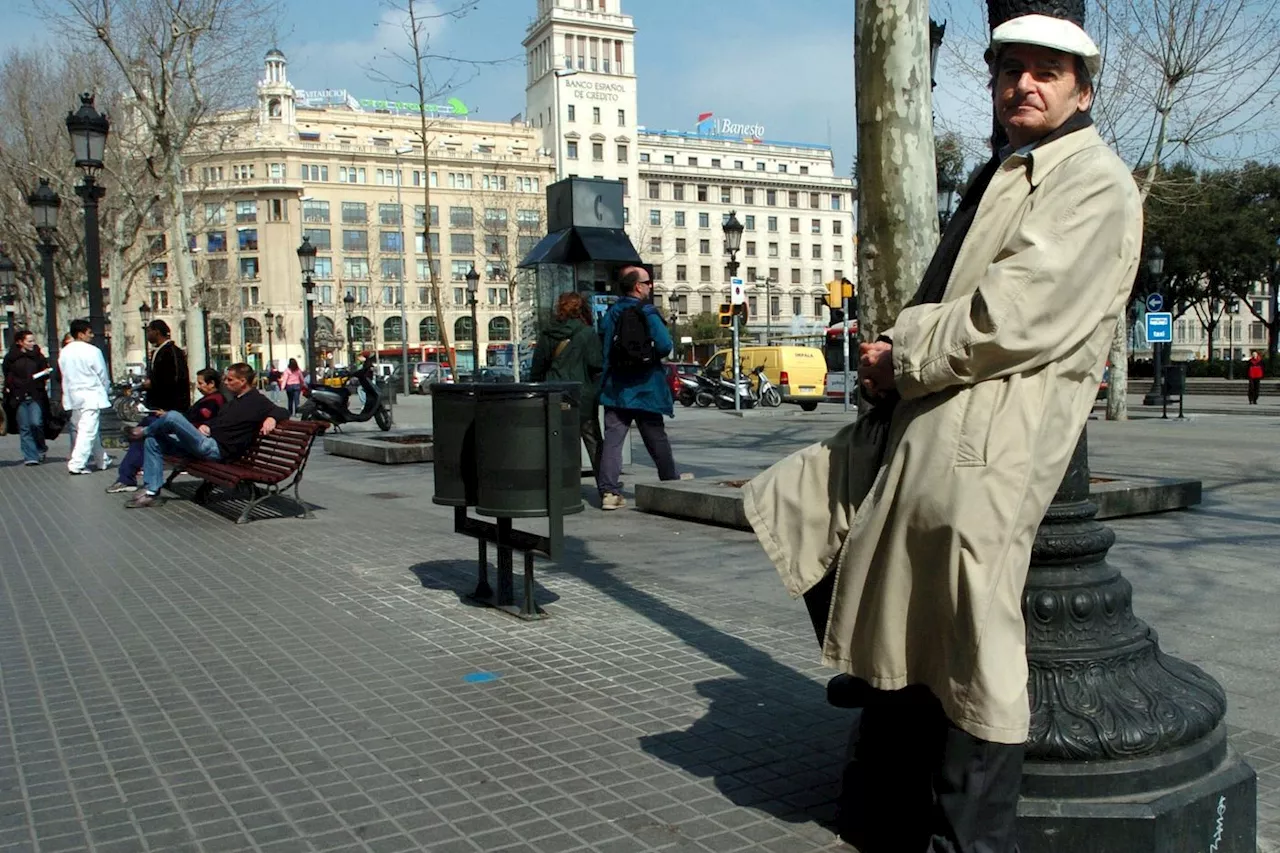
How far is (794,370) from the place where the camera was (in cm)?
3142

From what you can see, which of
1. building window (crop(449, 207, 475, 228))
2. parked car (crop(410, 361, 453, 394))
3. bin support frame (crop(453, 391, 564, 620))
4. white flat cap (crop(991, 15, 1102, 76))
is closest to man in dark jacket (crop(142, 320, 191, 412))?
bin support frame (crop(453, 391, 564, 620))

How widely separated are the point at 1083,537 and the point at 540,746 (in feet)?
6.21

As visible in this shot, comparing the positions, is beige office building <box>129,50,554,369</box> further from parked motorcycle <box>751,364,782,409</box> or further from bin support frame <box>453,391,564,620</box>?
bin support frame <box>453,391,564,620</box>

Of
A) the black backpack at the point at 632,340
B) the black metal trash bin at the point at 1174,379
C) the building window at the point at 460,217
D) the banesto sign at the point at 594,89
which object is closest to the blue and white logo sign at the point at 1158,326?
the black metal trash bin at the point at 1174,379

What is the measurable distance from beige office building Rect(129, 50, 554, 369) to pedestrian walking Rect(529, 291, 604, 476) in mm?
85700

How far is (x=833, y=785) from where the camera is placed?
11.1 feet

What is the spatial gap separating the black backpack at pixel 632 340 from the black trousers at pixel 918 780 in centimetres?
605

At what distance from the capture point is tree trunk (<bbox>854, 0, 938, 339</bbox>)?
4.32 meters

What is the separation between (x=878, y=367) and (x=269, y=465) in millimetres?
7873

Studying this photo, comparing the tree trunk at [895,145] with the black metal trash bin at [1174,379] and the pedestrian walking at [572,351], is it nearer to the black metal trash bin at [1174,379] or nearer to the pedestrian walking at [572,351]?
the pedestrian walking at [572,351]

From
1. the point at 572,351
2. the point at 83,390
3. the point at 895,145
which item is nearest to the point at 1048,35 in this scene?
the point at 895,145

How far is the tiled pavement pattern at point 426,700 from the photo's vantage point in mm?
3199

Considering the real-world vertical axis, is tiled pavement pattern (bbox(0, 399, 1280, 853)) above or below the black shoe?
below

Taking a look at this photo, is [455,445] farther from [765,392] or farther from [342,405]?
[765,392]
